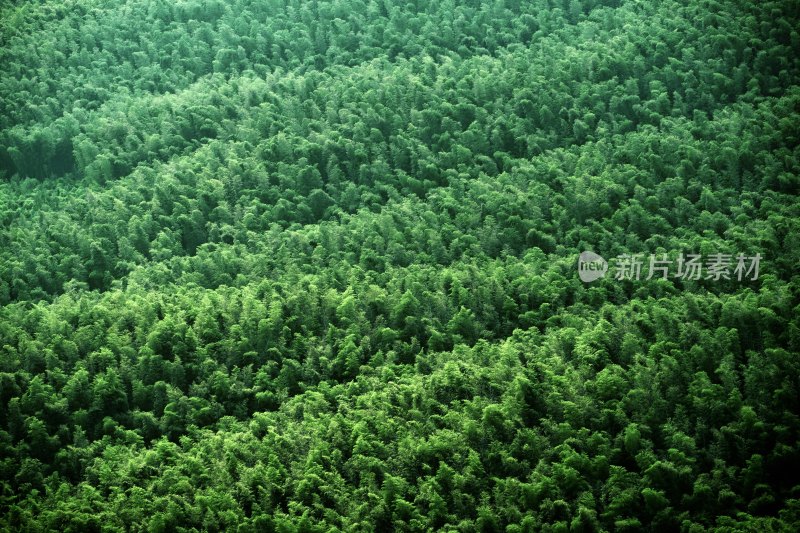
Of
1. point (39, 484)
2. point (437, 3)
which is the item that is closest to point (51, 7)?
point (437, 3)

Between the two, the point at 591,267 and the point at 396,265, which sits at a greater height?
the point at 591,267

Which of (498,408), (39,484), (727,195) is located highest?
(727,195)

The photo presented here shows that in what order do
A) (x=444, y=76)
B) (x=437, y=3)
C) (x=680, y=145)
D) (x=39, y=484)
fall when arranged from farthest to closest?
1. (x=437, y=3)
2. (x=444, y=76)
3. (x=680, y=145)
4. (x=39, y=484)

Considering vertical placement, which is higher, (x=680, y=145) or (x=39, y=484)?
(x=680, y=145)

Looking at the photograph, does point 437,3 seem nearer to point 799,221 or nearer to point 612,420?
point 799,221

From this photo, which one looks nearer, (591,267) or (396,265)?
(591,267)
